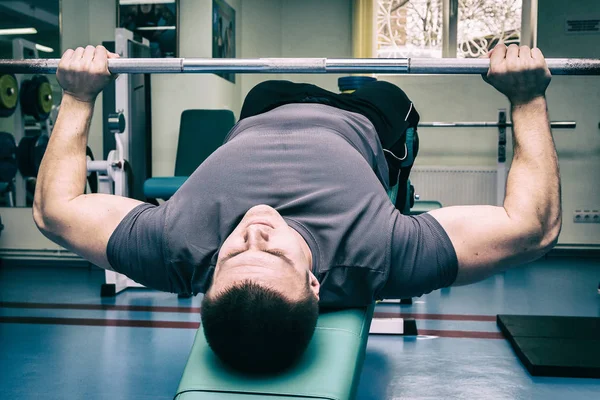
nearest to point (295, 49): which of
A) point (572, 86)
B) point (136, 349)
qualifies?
point (572, 86)

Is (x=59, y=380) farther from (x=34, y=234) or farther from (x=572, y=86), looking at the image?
(x=572, y=86)

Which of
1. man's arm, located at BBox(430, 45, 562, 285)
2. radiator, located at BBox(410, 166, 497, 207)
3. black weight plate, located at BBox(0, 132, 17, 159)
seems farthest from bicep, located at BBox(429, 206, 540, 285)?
black weight plate, located at BBox(0, 132, 17, 159)

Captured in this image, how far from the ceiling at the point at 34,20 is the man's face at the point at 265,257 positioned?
3.84 metres

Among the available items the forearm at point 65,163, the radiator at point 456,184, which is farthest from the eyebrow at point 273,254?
the radiator at point 456,184

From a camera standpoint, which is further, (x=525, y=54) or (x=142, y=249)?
(x=525, y=54)

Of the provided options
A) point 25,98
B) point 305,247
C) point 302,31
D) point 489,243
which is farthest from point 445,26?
point 305,247

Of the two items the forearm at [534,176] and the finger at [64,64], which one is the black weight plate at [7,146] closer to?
the finger at [64,64]

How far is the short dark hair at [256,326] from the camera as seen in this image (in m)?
0.91

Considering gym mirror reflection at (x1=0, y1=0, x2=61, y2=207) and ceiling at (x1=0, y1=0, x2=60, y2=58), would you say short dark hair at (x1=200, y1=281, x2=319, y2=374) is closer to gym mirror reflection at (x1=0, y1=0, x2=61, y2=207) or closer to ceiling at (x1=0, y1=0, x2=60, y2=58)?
gym mirror reflection at (x1=0, y1=0, x2=61, y2=207)

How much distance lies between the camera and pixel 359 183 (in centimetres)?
123

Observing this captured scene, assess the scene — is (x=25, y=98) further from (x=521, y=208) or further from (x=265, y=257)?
(x=521, y=208)

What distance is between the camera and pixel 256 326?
90 centimetres

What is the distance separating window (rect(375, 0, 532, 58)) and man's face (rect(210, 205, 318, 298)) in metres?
3.98

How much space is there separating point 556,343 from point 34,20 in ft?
13.8
